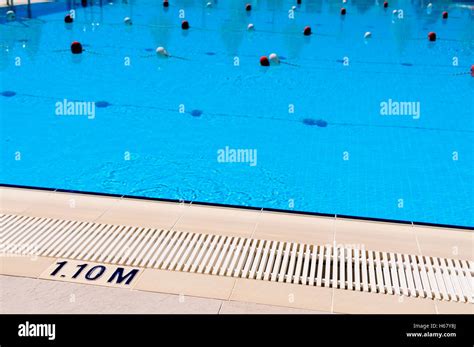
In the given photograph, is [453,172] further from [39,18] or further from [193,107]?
[39,18]

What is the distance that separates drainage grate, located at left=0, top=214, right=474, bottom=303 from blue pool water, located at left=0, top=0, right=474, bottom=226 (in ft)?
7.57

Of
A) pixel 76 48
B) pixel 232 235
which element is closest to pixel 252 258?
pixel 232 235

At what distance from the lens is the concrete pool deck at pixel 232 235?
4.51 m

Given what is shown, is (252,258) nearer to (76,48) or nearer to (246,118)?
(246,118)

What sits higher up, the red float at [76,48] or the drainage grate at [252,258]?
the red float at [76,48]

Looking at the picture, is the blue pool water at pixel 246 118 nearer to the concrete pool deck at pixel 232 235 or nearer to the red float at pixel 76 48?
the red float at pixel 76 48

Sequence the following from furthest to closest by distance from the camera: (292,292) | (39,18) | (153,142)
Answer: (39,18)
(153,142)
(292,292)

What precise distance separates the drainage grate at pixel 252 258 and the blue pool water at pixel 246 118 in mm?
2309

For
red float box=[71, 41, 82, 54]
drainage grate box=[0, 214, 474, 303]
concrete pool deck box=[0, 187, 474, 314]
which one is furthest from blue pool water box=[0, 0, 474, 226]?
drainage grate box=[0, 214, 474, 303]

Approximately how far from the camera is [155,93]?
40.4 feet

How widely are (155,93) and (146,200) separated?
616 cm

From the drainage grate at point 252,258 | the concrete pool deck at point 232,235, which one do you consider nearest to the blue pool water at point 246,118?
the concrete pool deck at point 232,235

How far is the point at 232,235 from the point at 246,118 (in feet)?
18.1
